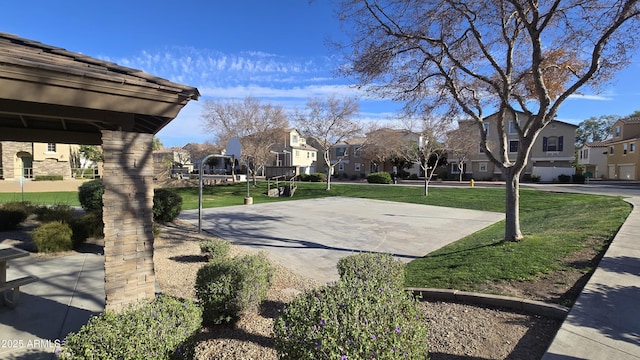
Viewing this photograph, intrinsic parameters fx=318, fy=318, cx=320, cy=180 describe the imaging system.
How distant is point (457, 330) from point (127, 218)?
3.98m

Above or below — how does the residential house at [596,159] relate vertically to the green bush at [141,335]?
above

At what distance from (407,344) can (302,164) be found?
57.3m

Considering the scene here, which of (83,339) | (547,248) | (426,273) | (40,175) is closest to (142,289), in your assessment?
(83,339)

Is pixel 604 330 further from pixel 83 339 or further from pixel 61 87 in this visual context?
pixel 61 87

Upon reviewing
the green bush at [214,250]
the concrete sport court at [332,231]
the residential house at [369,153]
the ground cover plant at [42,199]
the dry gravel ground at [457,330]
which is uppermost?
the residential house at [369,153]

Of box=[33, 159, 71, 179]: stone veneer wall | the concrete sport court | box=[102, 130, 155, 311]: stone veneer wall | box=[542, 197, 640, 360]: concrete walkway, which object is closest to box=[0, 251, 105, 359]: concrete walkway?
box=[102, 130, 155, 311]: stone veneer wall

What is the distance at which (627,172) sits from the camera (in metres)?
39.8

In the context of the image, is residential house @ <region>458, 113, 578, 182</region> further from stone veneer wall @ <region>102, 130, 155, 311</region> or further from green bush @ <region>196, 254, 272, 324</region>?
stone veneer wall @ <region>102, 130, 155, 311</region>

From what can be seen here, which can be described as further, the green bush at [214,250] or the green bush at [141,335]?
the green bush at [214,250]

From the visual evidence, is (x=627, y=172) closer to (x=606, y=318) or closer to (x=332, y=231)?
(x=332, y=231)

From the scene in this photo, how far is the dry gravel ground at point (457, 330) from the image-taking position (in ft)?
10.8

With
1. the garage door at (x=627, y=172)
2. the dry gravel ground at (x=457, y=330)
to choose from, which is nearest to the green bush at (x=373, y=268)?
the dry gravel ground at (x=457, y=330)

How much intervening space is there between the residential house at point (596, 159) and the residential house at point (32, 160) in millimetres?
64701

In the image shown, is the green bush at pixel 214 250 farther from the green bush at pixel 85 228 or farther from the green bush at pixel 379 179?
the green bush at pixel 379 179
